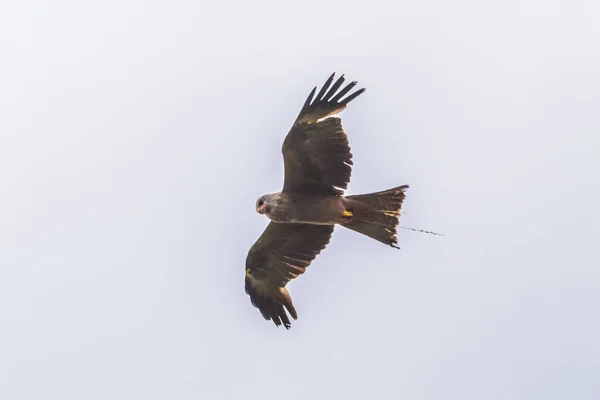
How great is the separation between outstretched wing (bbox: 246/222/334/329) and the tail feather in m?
0.80

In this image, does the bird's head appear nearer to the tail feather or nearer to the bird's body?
the bird's body

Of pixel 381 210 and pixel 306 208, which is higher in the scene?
pixel 381 210

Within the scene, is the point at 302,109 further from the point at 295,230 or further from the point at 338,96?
the point at 295,230

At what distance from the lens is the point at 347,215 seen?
16500mm

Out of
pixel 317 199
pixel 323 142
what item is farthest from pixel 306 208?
pixel 323 142

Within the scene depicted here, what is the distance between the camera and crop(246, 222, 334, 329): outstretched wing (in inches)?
681

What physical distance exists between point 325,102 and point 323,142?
1.87 feet

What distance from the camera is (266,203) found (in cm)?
1675

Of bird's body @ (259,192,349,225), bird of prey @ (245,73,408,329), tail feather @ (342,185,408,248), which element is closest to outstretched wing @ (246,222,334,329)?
bird of prey @ (245,73,408,329)

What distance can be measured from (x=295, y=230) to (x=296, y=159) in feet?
4.16

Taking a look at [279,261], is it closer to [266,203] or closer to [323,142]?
[266,203]

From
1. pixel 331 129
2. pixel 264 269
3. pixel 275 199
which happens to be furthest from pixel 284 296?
pixel 331 129

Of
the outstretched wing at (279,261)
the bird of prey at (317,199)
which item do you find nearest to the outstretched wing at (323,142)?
the bird of prey at (317,199)

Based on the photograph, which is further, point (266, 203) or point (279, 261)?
point (279, 261)
